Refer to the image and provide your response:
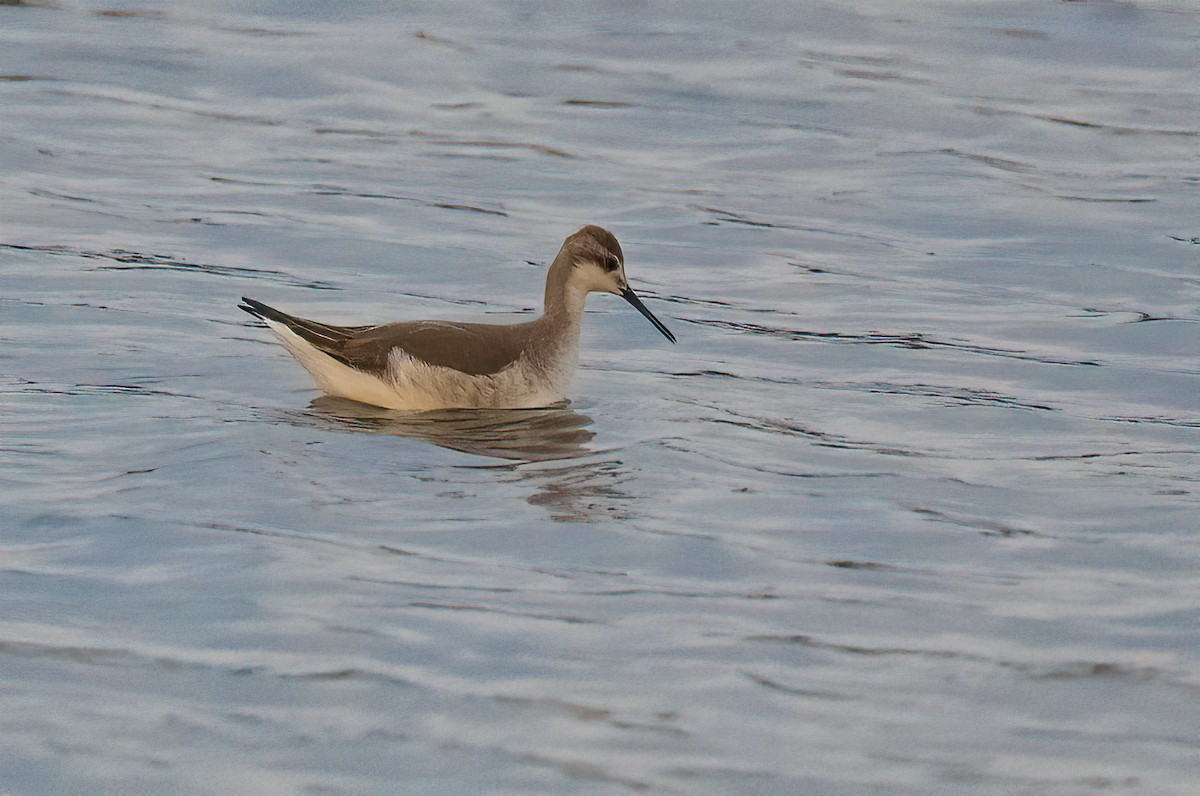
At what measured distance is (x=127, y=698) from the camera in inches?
240

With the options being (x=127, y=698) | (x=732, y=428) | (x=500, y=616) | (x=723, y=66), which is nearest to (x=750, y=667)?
(x=500, y=616)

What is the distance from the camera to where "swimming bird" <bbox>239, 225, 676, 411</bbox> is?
32.7 ft

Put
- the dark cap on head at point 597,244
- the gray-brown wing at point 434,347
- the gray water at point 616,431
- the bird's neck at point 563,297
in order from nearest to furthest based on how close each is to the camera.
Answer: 1. the gray water at point 616,431
2. the gray-brown wing at point 434,347
3. the bird's neck at point 563,297
4. the dark cap on head at point 597,244

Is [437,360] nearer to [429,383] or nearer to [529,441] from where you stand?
[429,383]

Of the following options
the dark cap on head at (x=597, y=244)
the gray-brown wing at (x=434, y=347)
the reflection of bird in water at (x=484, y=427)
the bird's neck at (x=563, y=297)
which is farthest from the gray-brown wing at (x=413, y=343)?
the dark cap on head at (x=597, y=244)

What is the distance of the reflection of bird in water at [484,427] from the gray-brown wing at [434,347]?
259mm

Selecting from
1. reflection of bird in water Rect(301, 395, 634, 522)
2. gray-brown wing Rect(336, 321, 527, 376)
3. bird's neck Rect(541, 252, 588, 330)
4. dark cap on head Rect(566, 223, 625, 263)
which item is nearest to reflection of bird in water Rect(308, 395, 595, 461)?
reflection of bird in water Rect(301, 395, 634, 522)

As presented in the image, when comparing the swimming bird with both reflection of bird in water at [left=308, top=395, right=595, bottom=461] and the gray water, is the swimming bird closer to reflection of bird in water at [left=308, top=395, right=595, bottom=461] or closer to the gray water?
reflection of bird in water at [left=308, top=395, right=595, bottom=461]

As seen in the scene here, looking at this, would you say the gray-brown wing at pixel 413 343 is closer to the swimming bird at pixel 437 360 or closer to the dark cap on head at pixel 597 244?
the swimming bird at pixel 437 360

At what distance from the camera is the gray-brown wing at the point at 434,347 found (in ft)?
32.7

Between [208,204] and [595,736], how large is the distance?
965 centimetres

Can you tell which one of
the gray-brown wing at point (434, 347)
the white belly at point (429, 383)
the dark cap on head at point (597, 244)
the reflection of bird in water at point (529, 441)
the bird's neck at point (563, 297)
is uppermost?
the dark cap on head at point (597, 244)

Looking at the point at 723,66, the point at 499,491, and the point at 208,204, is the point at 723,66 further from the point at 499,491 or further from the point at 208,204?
the point at 499,491

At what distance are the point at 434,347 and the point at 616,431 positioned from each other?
1042 mm
